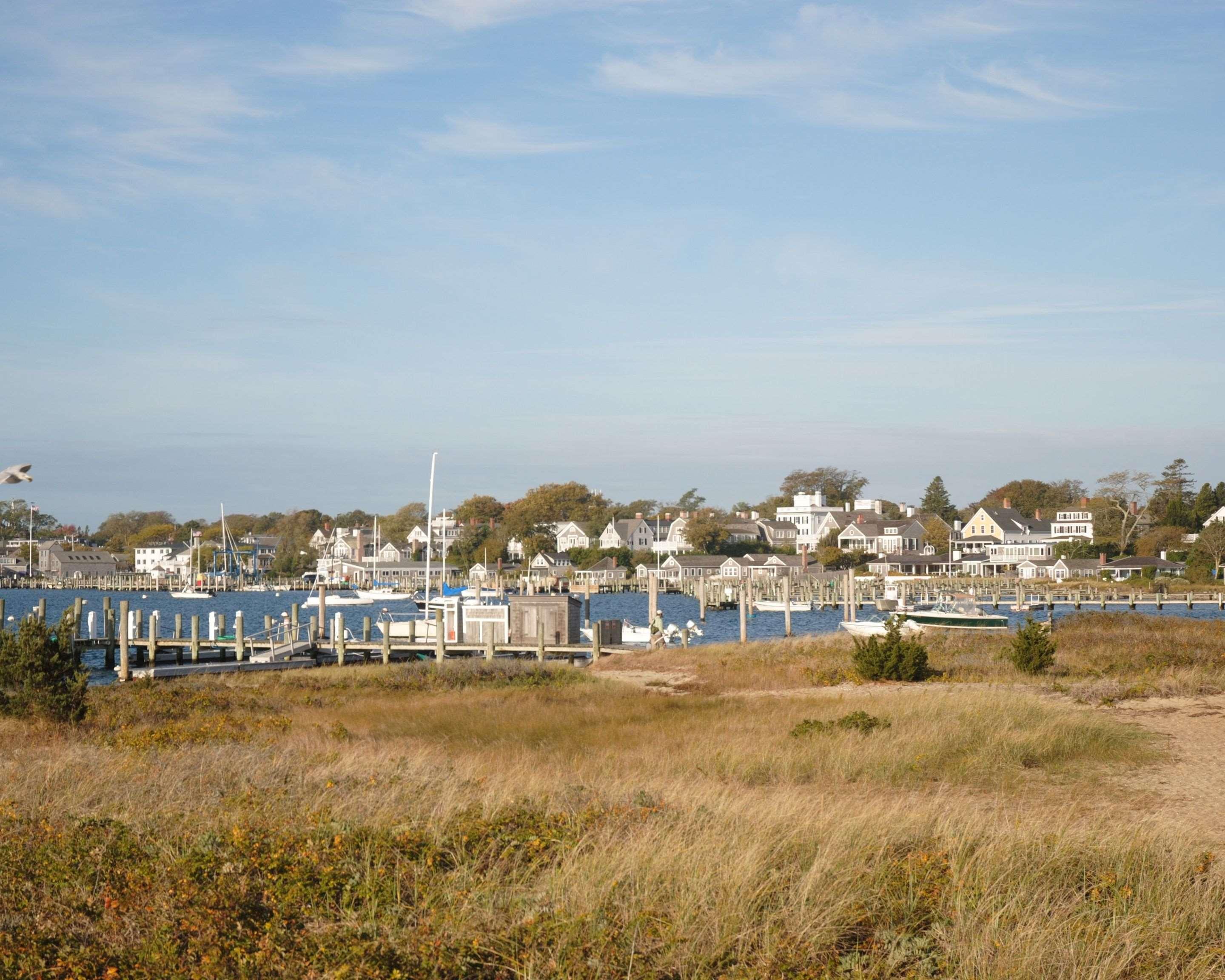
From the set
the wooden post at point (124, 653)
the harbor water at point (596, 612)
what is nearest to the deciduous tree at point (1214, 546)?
the harbor water at point (596, 612)

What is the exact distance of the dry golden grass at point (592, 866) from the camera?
8164 mm

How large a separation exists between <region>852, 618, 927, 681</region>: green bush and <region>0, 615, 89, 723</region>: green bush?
18014 millimetres

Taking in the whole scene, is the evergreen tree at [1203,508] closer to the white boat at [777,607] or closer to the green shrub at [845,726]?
the white boat at [777,607]

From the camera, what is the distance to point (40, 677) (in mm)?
22609

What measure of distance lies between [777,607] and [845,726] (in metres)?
79.2

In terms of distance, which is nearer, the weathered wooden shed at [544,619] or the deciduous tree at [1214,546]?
the weathered wooden shed at [544,619]

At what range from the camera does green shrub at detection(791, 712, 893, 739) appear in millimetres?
19811

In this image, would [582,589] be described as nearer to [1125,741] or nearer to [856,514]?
[856,514]

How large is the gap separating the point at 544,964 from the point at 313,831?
12.0 ft

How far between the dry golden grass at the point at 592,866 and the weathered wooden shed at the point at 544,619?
2485 centimetres

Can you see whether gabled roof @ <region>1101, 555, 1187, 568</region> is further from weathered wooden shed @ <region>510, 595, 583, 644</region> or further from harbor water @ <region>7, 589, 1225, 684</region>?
weathered wooden shed @ <region>510, 595, 583, 644</region>

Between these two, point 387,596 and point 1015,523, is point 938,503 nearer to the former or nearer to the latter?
point 1015,523

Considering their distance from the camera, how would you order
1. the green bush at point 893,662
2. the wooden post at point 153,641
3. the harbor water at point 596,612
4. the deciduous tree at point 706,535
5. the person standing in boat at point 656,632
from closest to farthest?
the green bush at point 893,662, the wooden post at point 153,641, the person standing in boat at point 656,632, the harbor water at point 596,612, the deciduous tree at point 706,535

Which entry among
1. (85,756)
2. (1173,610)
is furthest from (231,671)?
(1173,610)
